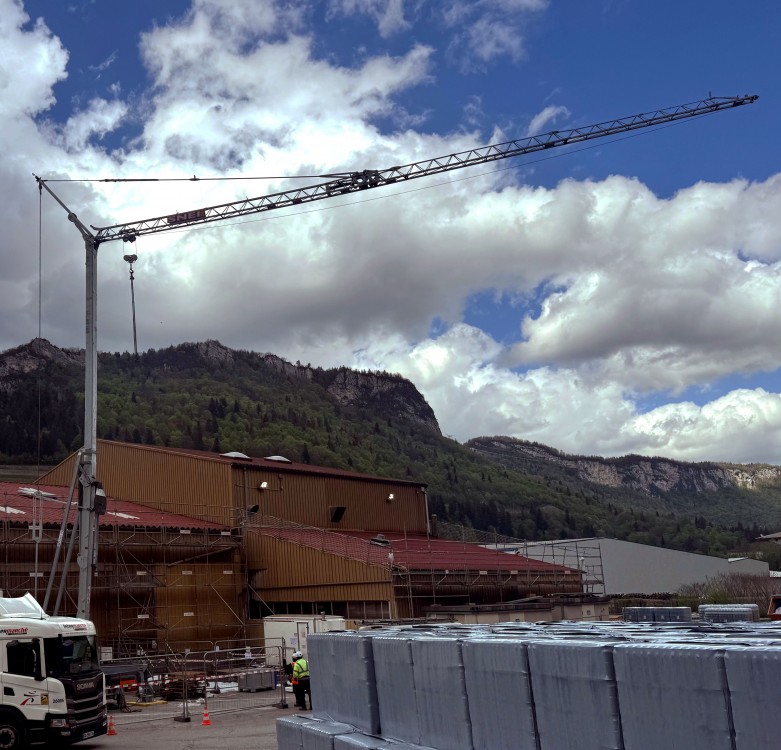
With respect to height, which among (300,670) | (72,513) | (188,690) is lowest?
(188,690)

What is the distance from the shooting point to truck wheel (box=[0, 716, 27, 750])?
19.0m

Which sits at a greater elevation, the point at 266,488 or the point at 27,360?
the point at 27,360

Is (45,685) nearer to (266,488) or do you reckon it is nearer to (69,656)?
(69,656)

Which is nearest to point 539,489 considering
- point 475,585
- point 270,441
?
point 270,441

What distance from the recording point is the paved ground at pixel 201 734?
66.8ft

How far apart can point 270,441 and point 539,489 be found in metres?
67.4

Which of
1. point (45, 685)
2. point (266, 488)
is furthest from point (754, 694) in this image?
point (266, 488)

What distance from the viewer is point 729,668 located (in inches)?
279

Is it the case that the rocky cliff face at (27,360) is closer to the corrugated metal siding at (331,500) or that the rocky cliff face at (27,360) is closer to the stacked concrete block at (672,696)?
the corrugated metal siding at (331,500)

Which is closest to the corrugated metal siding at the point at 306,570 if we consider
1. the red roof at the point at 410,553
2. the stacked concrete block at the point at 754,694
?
the red roof at the point at 410,553

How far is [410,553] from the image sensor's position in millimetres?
45062

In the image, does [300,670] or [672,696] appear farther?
[300,670]

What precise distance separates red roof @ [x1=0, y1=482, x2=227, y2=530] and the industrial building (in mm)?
102

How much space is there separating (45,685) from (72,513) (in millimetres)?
20323
